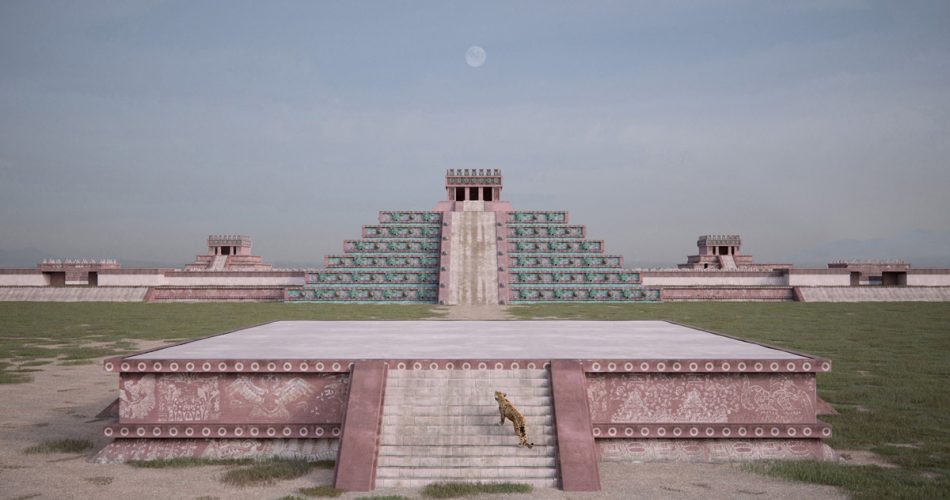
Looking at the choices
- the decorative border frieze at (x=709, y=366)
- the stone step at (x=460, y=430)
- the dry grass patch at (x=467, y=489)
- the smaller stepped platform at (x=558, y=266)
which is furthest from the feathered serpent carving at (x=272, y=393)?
the smaller stepped platform at (x=558, y=266)

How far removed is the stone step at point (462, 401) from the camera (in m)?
6.95

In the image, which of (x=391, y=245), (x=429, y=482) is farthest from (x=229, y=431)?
(x=391, y=245)

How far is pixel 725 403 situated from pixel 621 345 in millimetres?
1826

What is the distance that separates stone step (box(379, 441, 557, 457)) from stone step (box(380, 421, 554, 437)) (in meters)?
0.17

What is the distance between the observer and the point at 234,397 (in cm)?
711

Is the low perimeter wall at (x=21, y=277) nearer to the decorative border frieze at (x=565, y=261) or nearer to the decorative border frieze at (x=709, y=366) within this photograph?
the decorative border frieze at (x=565, y=261)

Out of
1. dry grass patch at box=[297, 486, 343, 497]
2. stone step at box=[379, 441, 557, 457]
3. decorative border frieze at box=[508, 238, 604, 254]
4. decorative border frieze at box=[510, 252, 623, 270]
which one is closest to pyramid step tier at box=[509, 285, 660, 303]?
decorative border frieze at box=[510, 252, 623, 270]

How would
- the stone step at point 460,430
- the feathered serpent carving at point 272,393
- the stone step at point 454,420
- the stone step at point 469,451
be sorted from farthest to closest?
the feathered serpent carving at point 272,393 → the stone step at point 454,420 → the stone step at point 460,430 → the stone step at point 469,451

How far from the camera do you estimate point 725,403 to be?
7.04m

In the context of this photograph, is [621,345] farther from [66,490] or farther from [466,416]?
[66,490]

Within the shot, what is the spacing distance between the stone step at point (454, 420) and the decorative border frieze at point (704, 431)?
2.25 feet

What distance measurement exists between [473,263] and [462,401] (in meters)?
29.9

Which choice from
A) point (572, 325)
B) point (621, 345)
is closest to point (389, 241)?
point (572, 325)

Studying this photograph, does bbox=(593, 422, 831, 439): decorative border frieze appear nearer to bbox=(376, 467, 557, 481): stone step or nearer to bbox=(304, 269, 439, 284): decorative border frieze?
bbox=(376, 467, 557, 481): stone step
